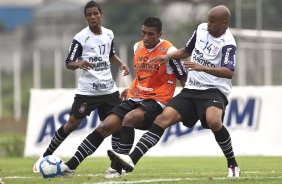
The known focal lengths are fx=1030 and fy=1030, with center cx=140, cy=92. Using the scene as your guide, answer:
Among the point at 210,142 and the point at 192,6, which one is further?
the point at 192,6

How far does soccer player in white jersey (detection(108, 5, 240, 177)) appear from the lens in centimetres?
1277

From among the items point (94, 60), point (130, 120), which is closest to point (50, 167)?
point (130, 120)

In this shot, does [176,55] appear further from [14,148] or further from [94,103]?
[14,148]

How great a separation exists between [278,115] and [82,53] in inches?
295

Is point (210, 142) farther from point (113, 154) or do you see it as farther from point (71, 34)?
point (71, 34)

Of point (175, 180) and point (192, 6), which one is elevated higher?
point (192, 6)

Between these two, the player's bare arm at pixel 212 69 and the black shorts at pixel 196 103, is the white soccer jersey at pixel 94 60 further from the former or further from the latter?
the player's bare arm at pixel 212 69

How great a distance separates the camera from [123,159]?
12.4 metres

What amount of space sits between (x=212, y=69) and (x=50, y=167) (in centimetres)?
253

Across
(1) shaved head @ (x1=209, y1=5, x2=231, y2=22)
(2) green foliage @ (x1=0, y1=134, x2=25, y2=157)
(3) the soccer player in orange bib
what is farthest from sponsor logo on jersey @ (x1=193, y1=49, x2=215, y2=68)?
(2) green foliage @ (x1=0, y1=134, x2=25, y2=157)

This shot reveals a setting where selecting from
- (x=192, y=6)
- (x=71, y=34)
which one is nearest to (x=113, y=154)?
(x=192, y=6)

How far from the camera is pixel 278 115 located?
2136 centimetres

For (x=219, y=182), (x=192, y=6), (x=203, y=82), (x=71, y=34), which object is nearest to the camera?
(x=219, y=182)

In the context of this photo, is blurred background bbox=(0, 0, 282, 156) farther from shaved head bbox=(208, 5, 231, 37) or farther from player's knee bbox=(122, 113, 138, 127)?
shaved head bbox=(208, 5, 231, 37)
